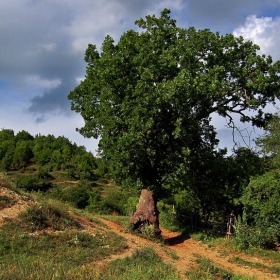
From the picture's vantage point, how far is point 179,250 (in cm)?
1392

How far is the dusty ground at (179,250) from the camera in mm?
11634

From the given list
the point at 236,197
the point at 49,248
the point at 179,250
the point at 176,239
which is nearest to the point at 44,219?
the point at 49,248

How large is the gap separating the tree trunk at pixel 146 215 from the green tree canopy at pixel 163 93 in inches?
24.5

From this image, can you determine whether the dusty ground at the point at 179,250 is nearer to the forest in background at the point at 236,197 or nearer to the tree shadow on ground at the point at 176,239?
the tree shadow on ground at the point at 176,239

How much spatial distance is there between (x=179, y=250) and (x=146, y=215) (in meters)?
2.42

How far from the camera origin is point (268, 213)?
14094mm

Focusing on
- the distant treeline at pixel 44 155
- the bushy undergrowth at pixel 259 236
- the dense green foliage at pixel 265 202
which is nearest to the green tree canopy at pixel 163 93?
the dense green foliage at pixel 265 202

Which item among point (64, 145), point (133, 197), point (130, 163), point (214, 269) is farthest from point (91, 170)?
point (214, 269)

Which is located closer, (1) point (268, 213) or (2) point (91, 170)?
(1) point (268, 213)

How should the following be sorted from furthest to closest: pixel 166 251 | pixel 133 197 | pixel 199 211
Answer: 1. pixel 133 197
2. pixel 199 211
3. pixel 166 251

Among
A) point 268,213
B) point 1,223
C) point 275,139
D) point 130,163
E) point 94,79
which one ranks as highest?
point 94,79

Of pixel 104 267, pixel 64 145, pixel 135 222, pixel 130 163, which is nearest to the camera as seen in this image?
pixel 104 267

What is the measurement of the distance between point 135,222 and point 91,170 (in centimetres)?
3385

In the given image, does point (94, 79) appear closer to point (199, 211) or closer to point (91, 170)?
point (199, 211)
